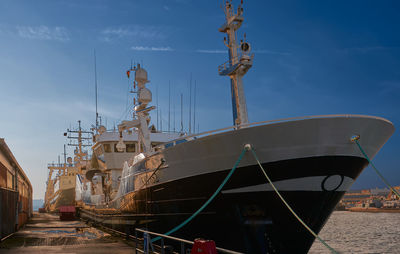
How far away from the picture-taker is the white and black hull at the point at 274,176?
8375 millimetres

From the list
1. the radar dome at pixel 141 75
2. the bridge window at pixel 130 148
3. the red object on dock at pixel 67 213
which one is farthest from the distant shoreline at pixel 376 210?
the radar dome at pixel 141 75

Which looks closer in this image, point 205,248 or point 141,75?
point 205,248

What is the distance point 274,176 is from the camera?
27.9 feet

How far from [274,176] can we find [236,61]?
545cm

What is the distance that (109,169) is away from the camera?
20.2m

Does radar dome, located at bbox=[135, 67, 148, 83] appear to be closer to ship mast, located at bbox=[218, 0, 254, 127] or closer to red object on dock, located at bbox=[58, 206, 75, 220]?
ship mast, located at bbox=[218, 0, 254, 127]

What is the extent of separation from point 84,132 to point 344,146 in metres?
47.3

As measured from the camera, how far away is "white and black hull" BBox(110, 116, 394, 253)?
8375 mm

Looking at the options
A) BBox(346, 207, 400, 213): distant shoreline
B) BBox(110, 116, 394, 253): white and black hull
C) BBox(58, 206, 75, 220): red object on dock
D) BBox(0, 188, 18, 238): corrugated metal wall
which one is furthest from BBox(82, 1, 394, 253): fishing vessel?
BBox(346, 207, 400, 213): distant shoreline

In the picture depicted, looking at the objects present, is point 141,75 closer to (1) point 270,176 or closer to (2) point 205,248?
(1) point 270,176

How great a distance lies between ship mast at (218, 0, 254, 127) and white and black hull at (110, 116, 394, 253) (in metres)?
3.56

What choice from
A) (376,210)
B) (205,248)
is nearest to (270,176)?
(205,248)

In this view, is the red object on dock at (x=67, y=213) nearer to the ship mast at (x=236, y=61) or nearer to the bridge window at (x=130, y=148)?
the bridge window at (x=130, y=148)

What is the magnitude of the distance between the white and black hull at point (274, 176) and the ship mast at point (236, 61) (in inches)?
140
